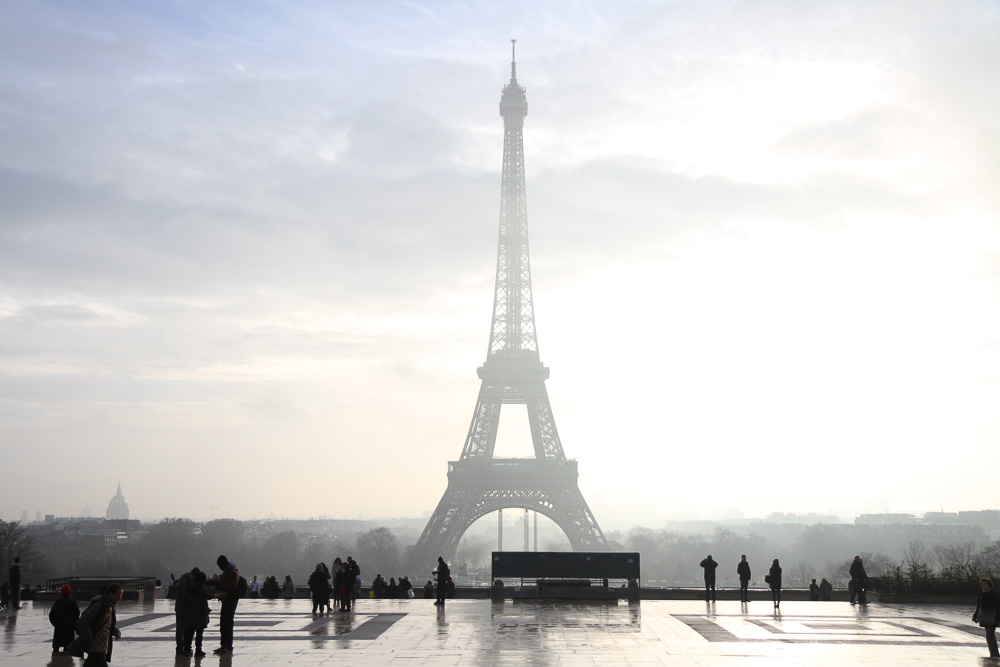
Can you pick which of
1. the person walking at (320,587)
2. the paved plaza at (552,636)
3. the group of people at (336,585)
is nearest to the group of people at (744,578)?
the paved plaza at (552,636)

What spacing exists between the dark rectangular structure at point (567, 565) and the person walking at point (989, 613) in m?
10.5

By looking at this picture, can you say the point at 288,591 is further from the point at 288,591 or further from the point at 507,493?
the point at 507,493

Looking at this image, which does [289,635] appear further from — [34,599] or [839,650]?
[34,599]

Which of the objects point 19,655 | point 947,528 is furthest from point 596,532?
point 947,528

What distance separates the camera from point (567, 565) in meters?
24.4

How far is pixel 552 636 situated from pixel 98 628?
8430mm

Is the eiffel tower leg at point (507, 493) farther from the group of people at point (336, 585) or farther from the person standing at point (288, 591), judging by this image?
the group of people at point (336, 585)

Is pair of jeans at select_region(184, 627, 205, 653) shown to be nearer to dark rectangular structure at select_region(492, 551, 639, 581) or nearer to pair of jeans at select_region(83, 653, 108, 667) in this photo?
pair of jeans at select_region(83, 653, 108, 667)

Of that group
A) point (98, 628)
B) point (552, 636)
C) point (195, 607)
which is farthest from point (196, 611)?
point (552, 636)

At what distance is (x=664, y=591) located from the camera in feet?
98.7

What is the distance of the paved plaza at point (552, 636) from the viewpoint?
13.9 meters

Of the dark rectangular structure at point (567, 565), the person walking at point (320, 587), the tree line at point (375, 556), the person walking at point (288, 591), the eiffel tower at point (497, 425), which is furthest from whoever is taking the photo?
the tree line at point (375, 556)

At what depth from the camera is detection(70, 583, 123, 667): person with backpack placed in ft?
32.9

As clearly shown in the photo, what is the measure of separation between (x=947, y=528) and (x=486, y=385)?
434 ft
